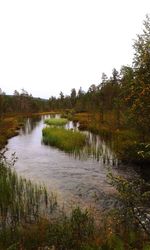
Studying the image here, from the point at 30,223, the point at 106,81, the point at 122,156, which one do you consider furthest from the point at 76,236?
the point at 106,81

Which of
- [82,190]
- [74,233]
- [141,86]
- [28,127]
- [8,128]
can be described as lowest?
[82,190]

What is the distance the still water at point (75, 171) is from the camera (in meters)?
18.6

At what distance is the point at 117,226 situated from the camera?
1312 cm

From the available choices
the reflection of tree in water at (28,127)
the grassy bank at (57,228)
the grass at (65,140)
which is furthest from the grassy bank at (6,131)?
the grassy bank at (57,228)

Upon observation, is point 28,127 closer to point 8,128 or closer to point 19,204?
point 8,128

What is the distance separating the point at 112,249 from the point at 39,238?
121 inches

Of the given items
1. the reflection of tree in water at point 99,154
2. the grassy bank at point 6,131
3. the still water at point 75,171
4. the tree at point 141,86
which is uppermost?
the tree at point 141,86

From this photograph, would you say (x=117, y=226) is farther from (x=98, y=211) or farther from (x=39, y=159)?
(x=39, y=159)

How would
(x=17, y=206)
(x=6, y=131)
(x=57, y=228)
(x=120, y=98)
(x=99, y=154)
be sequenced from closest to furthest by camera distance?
(x=57, y=228)
(x=17, y=206)
(x=99, y=154)
(x=120, y=98)
(x=6, y=131)

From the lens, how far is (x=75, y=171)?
82.8 feet

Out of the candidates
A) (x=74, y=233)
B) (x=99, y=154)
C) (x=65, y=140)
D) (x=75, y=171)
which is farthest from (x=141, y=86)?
(x=65, y=140)

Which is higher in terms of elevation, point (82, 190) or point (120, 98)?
point (120, 98)

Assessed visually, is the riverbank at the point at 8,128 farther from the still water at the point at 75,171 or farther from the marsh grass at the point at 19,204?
the marsh grass at the point at 19,204

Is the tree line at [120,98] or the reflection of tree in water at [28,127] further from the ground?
the tree line at [120,98]
